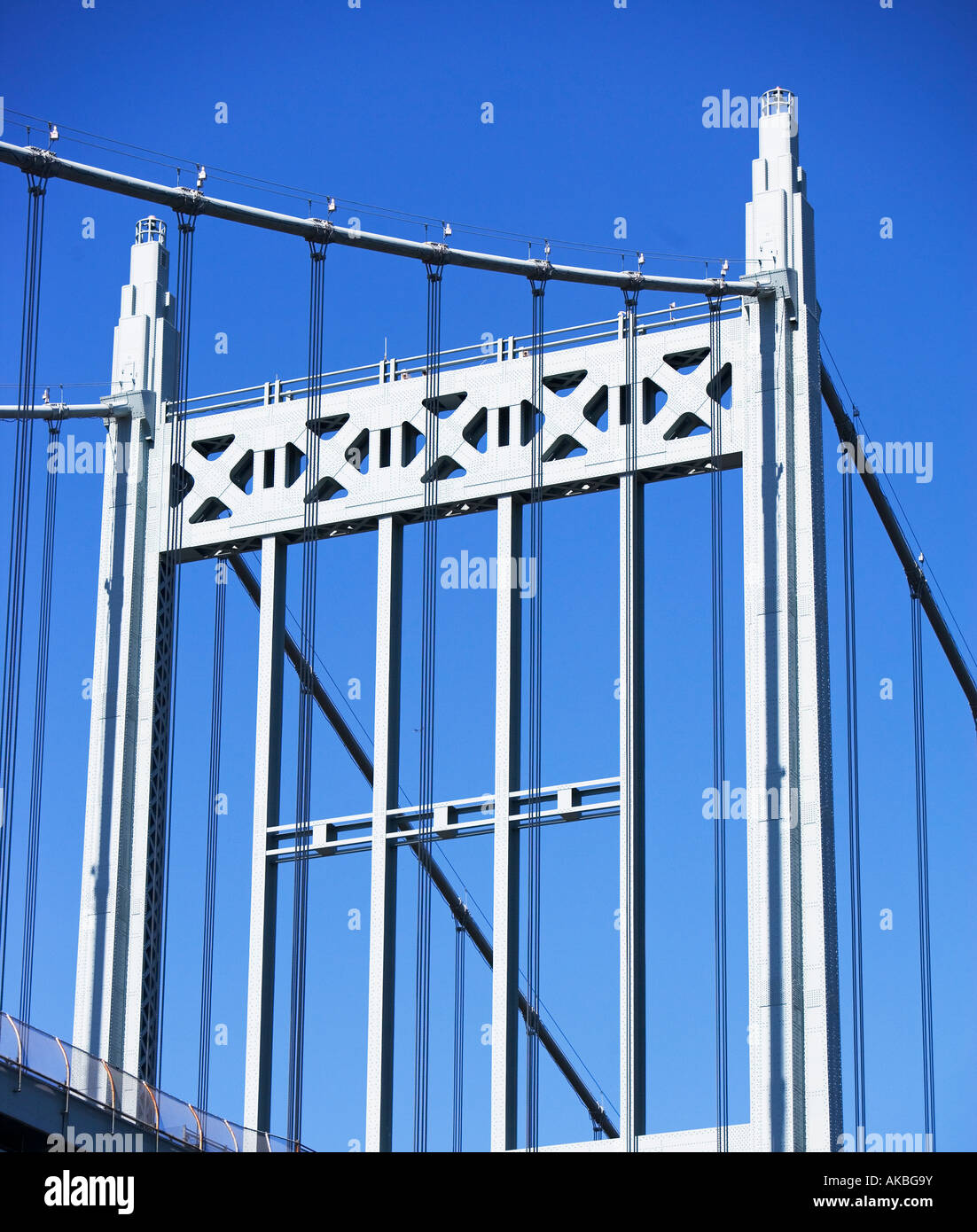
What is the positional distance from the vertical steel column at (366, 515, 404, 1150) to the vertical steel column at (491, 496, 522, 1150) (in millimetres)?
1422

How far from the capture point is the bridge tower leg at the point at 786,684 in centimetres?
2992

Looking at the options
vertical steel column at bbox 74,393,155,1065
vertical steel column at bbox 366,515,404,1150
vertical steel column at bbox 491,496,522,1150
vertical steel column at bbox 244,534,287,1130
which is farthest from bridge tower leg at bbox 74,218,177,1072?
vertical steel column at bbox 491,496,522,1150

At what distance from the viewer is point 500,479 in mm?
33719

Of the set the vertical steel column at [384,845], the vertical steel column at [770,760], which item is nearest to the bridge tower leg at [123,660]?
the vertical steel column at [384,845]

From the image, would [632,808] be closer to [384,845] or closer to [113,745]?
[384,845]

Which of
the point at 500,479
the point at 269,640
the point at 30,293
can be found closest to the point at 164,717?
the point at 269,640

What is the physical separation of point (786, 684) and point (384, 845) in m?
5.66

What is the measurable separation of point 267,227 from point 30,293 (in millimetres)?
4235

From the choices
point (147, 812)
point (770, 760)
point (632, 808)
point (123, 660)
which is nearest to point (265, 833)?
point (147, 812)

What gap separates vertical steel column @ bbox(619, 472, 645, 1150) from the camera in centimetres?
2994

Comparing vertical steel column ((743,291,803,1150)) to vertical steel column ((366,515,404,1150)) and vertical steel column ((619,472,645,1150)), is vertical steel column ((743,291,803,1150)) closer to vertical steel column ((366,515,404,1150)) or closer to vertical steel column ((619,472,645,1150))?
vertical steel column ((619,472,645,1150))

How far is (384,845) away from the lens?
110 ft

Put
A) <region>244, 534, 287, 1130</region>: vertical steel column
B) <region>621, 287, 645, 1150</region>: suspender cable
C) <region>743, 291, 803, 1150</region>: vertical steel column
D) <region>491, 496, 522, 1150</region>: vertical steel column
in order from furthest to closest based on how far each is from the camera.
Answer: <region>244, 534, 287, 1130</region>: vertical steel column → <region>491, 496, 522, 1150</region>: vertical steel column → <region>621, 287, 645, 1150</region>: suspender cable → <region>743, 291, 803, 1150</region>: vertical steel column
